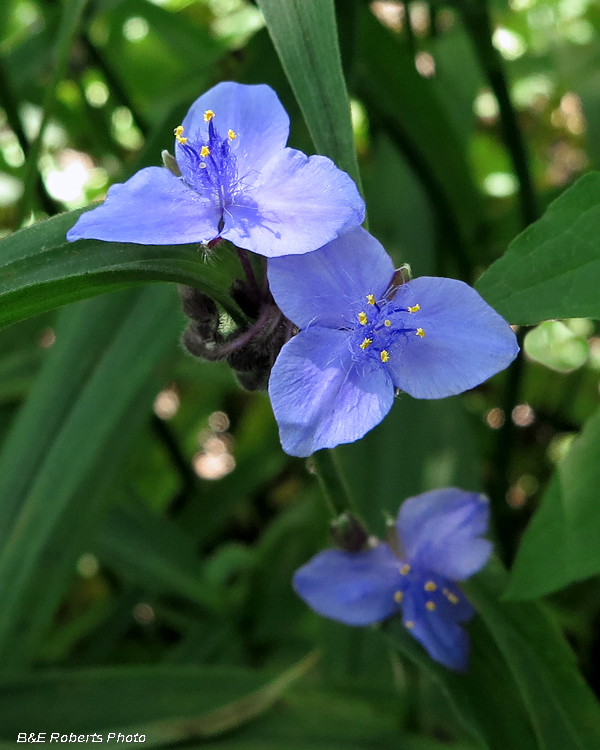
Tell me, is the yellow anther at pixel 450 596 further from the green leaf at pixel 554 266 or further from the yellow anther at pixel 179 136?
the yellow anther at pixel 179 136

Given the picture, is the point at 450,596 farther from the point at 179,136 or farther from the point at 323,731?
the point at 179,136

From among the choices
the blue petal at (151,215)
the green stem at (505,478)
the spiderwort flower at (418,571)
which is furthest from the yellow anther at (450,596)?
the green stem at (505,478)

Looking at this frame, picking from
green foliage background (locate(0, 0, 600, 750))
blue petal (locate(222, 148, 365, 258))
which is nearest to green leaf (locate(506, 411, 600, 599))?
green foliage background (locate(0, 0, 600, 750))

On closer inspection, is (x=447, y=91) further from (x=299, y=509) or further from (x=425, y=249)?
(x=299, y=509)

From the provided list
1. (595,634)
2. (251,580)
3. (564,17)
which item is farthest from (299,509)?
(564,17)

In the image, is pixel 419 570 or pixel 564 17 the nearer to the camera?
pixel 419 570

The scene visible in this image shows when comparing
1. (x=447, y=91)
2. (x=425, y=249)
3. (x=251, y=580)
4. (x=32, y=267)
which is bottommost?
(x=251, y=580)

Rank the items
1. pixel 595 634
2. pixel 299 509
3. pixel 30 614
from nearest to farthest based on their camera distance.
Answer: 1. pixel 30 614
2. pixel 595 634
3. pixel 299 509
